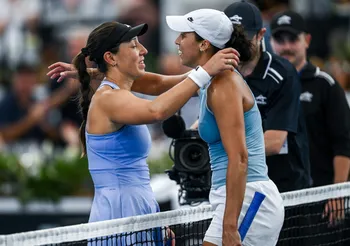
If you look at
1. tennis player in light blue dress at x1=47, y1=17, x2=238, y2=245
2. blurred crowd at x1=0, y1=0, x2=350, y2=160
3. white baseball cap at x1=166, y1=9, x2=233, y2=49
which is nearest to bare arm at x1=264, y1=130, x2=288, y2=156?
tennis player in light blue dress at x1=47, y1=17, x2=238, y2=245

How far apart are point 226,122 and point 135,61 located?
787 millimetres

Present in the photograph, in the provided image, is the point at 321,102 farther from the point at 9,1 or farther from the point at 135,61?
the point at 9,1

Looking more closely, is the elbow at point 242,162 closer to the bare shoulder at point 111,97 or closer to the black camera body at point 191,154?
the bare shoulder at point 111,97

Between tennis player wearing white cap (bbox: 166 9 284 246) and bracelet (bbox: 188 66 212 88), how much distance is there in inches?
1.5

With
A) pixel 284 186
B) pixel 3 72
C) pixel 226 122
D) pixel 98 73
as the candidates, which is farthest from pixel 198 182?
pixel 3 72

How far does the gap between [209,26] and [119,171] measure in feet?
2.95

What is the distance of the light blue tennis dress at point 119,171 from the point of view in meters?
5.49

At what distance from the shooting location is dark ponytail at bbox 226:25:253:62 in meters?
5.52

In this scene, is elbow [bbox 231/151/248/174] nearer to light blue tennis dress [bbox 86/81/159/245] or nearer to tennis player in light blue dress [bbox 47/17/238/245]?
tennis player in light blue dress [bbox 47/17/238/245]

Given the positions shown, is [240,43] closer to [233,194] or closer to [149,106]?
[149,106]

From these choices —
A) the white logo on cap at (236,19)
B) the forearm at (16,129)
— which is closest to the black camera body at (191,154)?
the white logo on cap at (236,19)

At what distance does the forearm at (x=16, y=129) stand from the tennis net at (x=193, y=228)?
6.34 metres

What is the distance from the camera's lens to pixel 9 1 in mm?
18000

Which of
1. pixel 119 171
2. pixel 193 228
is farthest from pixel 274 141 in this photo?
pixel 119 171
